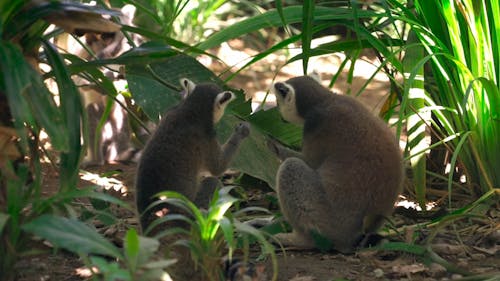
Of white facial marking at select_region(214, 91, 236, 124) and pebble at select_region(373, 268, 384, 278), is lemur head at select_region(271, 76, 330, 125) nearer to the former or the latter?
white facial marking at select_region(214, 91, 236, 124)

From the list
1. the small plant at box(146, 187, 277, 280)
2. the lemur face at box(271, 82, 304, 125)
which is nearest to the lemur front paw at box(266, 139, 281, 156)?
the lemur face at box(271, 82, 304, 125)

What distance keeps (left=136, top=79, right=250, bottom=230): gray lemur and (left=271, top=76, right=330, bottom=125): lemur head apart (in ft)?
0.93

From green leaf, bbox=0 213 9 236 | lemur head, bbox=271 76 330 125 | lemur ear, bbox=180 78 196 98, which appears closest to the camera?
green leaf, bbox=0 213 9 236

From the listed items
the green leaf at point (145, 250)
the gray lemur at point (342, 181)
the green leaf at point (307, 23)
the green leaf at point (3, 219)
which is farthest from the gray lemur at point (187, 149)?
the green leaf at point (145, 250)

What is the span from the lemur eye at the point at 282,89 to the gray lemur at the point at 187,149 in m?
0.30

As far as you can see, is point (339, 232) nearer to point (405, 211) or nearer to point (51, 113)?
point (405, 211)

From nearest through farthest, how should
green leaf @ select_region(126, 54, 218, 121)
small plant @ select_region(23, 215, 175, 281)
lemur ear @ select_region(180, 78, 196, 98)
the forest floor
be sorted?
small plant @ select_region(23, 215, 175, 281)
the forest floor
lemur ear @ select_region(180, 78, 196, 98)
green leaf @ select_region(126, 54, 218, 121)

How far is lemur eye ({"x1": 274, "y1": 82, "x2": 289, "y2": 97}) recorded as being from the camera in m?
5.22

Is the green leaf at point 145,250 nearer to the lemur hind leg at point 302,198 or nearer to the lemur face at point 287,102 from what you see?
the lemur hind leg at point 302,198

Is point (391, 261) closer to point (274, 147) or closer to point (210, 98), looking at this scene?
point (274, 147)

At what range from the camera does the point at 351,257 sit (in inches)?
190

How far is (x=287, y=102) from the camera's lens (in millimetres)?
5230

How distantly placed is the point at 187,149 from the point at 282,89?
2.58 ft

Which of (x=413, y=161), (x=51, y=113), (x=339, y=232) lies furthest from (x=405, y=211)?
(x=51, y=113)
